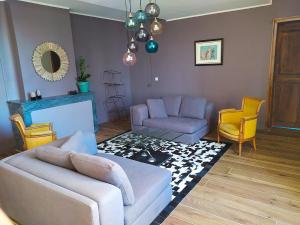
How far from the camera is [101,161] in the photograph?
66.8 inches

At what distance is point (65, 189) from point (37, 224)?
23.3 inches

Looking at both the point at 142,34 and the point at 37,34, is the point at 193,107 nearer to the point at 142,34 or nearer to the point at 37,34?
the point at 142,34

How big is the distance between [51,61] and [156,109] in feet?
7.50

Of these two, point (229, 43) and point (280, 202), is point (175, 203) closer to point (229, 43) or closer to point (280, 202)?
point (280, 202)

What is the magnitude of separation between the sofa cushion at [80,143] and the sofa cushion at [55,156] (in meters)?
0.17

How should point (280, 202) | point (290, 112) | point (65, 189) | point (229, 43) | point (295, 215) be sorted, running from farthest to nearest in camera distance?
1. point (229, 43)
2. point (290, 112)
3. point (280, 202)
4. point (295, 215)
5. point (65, 189)

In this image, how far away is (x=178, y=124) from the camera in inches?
162

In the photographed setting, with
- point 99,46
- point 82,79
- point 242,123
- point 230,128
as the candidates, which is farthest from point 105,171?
point 99,46

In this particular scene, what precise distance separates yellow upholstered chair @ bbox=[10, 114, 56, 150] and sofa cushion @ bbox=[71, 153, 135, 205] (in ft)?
6.37

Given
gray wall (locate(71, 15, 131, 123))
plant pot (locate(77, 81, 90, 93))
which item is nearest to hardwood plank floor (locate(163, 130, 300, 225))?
plant pot (locate(77, 81, 90, 93))

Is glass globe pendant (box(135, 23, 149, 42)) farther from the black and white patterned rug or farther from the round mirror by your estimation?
the round mirror

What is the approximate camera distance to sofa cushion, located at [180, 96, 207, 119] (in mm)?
4445

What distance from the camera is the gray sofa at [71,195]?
1493 millimetres

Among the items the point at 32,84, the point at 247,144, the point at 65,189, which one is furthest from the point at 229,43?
the point at 65,189
